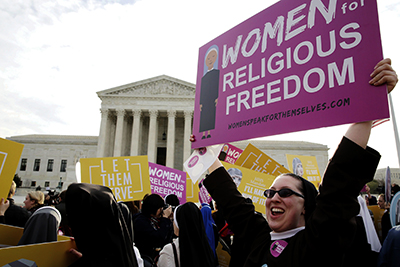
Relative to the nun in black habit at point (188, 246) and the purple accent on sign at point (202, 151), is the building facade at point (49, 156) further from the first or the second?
the purple accent on sign at point (202, 151)

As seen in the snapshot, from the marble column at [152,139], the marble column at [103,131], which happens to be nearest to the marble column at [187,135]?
the marble column at [152,139]

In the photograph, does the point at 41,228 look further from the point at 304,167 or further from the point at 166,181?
the point at 304,167

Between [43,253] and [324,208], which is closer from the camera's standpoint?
[324,208]

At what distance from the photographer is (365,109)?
1.67 meters

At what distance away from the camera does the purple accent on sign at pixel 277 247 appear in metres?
1.68

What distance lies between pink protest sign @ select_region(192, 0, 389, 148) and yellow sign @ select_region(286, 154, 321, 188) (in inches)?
306

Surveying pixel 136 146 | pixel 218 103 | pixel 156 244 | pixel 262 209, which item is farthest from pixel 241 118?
pixel 136 146

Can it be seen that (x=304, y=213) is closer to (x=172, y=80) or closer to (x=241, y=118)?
(x=241, y=118)

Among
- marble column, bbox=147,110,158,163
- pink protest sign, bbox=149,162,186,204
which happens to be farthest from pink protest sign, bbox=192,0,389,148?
marble column, bbox=147,110,158,163

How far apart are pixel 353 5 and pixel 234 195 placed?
168 cm

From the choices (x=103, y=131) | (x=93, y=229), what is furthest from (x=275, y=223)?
(x=103, y=131)

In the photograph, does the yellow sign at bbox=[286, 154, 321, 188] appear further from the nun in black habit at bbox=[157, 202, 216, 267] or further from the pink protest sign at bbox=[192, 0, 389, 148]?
the pink protest sign at bbox=[192, 0, 389, 148]

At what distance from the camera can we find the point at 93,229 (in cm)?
203

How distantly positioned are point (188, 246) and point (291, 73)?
225 centimetres
